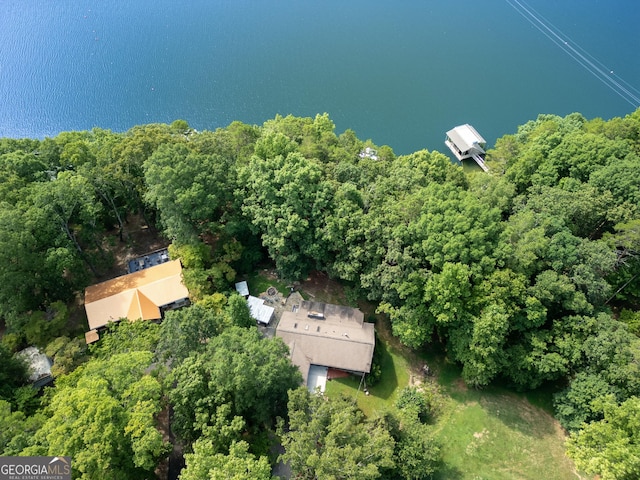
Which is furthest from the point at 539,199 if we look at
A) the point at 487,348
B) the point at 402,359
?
the point at 402,359

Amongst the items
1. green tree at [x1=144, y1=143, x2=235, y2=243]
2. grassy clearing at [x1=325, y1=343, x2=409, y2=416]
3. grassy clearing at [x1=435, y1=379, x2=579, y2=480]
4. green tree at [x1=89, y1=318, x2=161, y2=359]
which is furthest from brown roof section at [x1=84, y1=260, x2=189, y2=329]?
grassy clearing at [x1=435, y1=379, x2=579, y2=480]

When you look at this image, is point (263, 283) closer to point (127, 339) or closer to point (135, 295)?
point (135, 295)

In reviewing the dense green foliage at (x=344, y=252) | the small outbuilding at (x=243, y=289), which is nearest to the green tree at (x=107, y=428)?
the dense green foliage at (x=344, y=252)

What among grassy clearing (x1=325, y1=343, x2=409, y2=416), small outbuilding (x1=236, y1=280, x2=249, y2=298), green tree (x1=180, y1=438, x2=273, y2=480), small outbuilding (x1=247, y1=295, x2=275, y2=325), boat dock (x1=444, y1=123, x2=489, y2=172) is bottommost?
green tree (x1=180, y1=438, x2=273, y2=480)

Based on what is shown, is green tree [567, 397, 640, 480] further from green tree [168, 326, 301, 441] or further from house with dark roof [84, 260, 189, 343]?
house with dark roof [84, 260, 189, 343]

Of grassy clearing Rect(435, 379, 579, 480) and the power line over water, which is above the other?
the power line over water

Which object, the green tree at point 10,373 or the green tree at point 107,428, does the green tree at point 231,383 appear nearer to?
the green tree at point 107,428
